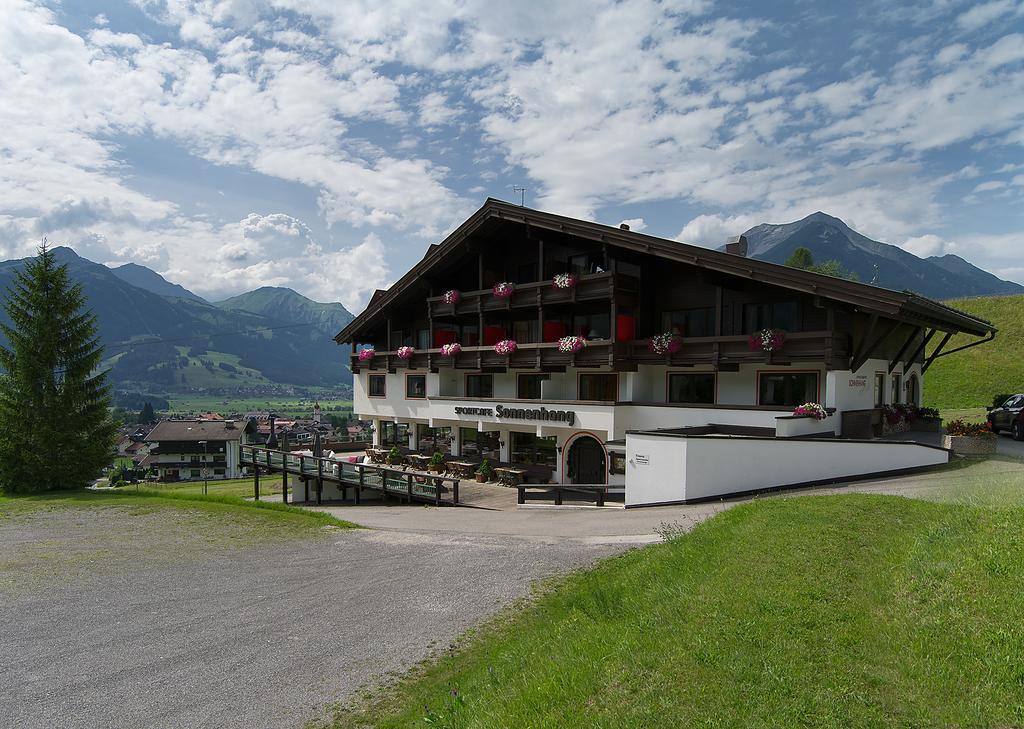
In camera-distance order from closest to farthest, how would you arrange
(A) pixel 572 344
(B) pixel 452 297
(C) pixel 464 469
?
(A) pixel 572 344, (C) pixel 464 469, (B) pixel 452 297

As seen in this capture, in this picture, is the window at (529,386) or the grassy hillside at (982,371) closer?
the window at (529,386)

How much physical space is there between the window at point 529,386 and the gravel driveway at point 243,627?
1463cm

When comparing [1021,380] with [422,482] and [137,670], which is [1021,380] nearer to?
[422,482]

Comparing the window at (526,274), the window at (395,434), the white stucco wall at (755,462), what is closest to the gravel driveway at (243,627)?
the white stucco wall at (755,462)

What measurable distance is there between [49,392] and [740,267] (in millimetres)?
26989

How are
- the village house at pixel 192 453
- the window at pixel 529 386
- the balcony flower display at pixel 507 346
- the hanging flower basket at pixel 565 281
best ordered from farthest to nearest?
1. the village house at pixel 192 453
2. the window at pixel 529 386
3. the balcony flower display at pixel 507 346
4. the hanging flower basket at pixel 565 281

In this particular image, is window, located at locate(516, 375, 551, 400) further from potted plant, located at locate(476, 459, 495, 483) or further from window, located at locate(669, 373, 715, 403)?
window, located at locate(669, 373, 715, 403)

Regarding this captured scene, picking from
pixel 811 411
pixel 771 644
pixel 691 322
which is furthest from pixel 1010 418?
pixel 771 644

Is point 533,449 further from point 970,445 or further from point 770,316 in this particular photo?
point 970,445

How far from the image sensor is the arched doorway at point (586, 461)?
78.0ft

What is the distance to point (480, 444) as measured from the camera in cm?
2856

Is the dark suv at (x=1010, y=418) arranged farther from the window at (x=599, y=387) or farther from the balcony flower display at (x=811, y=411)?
the window at (x=599, y=387)

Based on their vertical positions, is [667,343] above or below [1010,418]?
above

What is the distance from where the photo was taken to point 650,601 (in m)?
6.77
